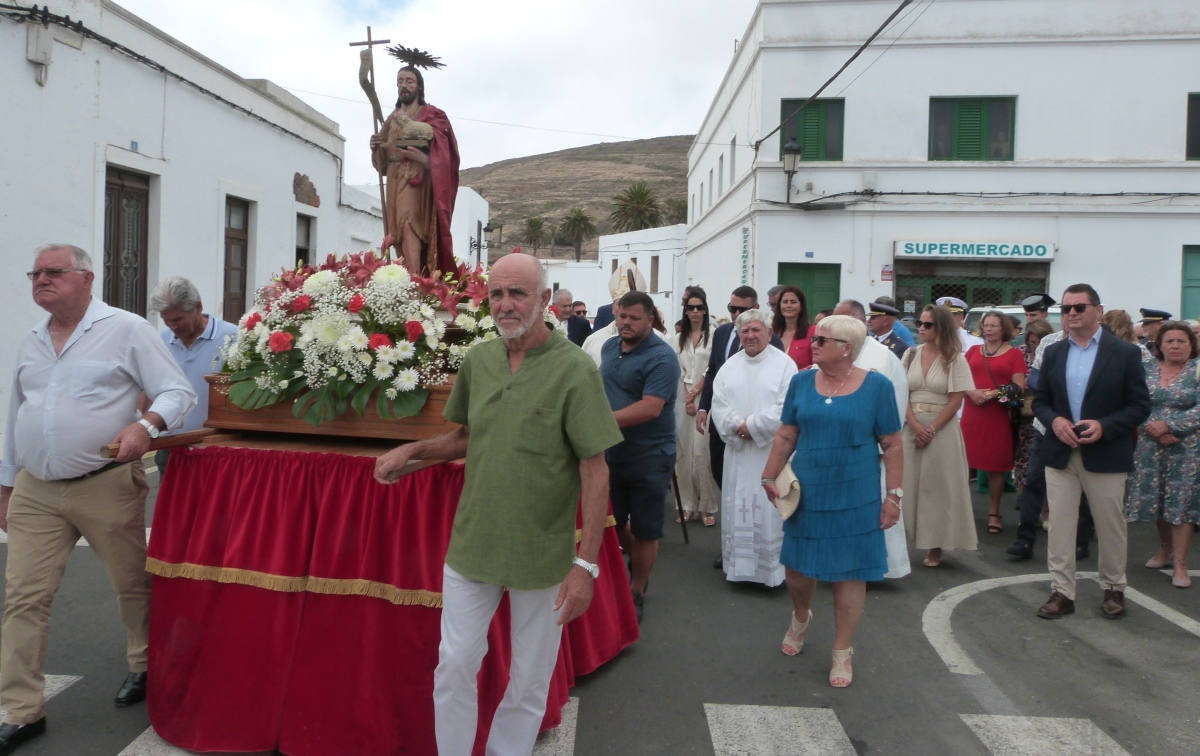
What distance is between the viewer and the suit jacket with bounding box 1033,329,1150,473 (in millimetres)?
5246

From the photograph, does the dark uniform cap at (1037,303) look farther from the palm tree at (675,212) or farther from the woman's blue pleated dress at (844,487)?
the palm tree at (675,212)

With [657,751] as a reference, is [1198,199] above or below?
above

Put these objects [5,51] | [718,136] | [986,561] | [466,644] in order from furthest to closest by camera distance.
Answer: [718,136]
[5,51]
[986,561]
[466,644]

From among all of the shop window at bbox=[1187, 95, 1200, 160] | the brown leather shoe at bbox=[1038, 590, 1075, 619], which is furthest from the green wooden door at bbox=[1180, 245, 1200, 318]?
the brown leather shoe at bbox=[1038, 590, 1075, 619]

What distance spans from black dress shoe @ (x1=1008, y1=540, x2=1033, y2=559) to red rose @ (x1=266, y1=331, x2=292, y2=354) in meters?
5.67

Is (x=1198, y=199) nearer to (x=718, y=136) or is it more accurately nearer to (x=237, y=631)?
(x=718, y=136)

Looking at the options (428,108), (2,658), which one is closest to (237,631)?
(2,658)

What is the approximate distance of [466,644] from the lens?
2957mm

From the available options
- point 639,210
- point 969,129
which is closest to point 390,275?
point 969,129

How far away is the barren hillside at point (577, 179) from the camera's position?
10856cm

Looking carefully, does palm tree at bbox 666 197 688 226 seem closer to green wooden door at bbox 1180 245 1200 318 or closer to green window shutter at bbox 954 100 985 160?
green window shutter at bbox 954 100 985 160

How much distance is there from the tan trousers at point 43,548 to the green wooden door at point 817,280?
57.0ft

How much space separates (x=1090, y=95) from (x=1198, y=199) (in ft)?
10.4

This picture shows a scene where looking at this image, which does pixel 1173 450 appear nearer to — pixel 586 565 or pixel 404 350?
pixel 586 565
